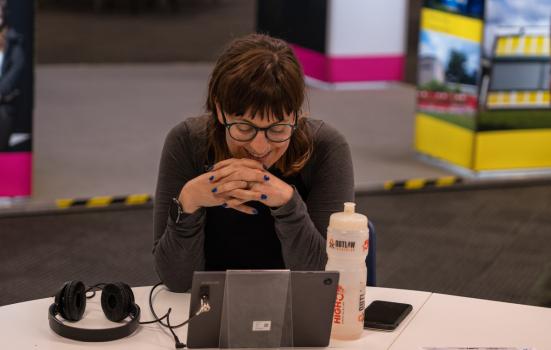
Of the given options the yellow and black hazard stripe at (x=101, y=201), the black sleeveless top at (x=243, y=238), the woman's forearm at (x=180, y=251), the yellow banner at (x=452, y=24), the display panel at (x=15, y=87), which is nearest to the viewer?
the woman's forearm at (x=180, y=251)

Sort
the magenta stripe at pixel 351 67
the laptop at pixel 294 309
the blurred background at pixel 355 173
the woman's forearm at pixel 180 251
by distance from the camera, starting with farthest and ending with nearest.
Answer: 1. the magenta stripe at pixel 351 67
2. the blurred background at pixel 355 173
3. the woman's forearm at pixel 180 251
4. the laptop at pixel 294 309

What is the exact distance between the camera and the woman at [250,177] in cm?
239

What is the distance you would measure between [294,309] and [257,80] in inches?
23.1

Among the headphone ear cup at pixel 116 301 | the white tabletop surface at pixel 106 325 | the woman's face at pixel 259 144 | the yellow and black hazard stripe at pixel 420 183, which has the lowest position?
the yellow and black hazard stripe at pixel 420 183

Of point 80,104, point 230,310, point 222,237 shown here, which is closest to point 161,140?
point 80,104

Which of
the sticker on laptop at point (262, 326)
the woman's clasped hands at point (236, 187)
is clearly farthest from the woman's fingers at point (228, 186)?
the sticker on laptop at point (262, 326)

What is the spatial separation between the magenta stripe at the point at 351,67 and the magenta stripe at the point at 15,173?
14.0ft

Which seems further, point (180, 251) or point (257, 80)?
point (180, 251)

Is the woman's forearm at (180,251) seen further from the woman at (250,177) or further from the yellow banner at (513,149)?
the yellow banner at (513,149)

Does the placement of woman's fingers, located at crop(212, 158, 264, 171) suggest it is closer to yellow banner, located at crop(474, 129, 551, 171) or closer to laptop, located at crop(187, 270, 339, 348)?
laptop, located at crop(187, 270, 339, 348)

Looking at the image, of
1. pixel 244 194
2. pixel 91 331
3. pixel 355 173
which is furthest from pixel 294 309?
pixel 355 173

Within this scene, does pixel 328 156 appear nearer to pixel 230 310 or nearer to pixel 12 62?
pixel 230 310

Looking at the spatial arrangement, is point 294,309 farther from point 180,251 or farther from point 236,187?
point 180,251

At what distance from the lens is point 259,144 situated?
241 centimetres
